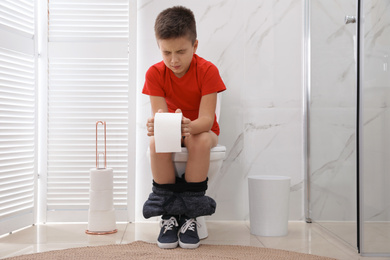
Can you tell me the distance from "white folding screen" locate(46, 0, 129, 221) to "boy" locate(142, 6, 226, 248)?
397mm

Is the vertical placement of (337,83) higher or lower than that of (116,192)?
higher

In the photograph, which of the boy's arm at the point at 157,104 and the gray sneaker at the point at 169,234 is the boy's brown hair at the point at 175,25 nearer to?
the boy's arm at the point at 157,104

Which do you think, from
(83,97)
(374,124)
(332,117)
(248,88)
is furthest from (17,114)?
(374,124)

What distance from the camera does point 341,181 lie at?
1.89 m

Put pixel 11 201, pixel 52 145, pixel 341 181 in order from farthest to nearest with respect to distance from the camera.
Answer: pixel 52 145 < pixel 11 201 < pixel 341 181

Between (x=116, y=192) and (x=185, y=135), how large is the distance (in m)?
0.79

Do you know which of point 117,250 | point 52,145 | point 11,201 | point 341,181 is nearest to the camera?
point 117,250

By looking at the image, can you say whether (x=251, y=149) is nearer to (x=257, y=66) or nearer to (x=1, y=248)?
(x=257, y=66)

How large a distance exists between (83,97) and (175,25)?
755 millimetres

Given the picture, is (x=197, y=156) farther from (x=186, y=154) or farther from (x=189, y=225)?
(x=189, y=225)

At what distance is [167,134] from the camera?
5.37 ft

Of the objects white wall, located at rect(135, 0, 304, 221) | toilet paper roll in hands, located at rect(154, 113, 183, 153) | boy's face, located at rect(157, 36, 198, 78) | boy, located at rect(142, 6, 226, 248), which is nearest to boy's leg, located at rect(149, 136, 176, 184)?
boy, located at rect(142, 6, 226, 248)

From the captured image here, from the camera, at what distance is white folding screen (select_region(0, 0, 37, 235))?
1.97 m

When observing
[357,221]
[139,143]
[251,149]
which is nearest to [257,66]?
[251,149]
